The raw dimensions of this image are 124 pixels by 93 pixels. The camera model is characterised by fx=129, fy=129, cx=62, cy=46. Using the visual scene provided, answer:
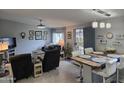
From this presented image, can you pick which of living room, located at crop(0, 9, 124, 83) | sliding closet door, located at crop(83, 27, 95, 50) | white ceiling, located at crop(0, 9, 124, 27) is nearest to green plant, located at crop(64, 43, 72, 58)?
living room, located at crop(0, 9, 124, 83)

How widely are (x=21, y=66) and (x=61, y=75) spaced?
2.07ft

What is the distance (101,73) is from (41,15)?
3.87ft

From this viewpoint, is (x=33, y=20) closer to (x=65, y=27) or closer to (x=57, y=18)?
(x=57, y=18)

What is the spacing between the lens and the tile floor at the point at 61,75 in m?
1.69

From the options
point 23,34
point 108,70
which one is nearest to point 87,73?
point 108,70

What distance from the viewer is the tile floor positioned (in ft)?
5.54

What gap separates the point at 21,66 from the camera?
6.47 ft

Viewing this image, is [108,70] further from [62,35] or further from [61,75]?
[62,35]

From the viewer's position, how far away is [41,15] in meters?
1.55

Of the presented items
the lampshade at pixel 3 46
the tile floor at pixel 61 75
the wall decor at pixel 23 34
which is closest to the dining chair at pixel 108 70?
the tile floor at pixel 61 75

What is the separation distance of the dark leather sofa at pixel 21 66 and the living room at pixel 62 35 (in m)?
0.02
